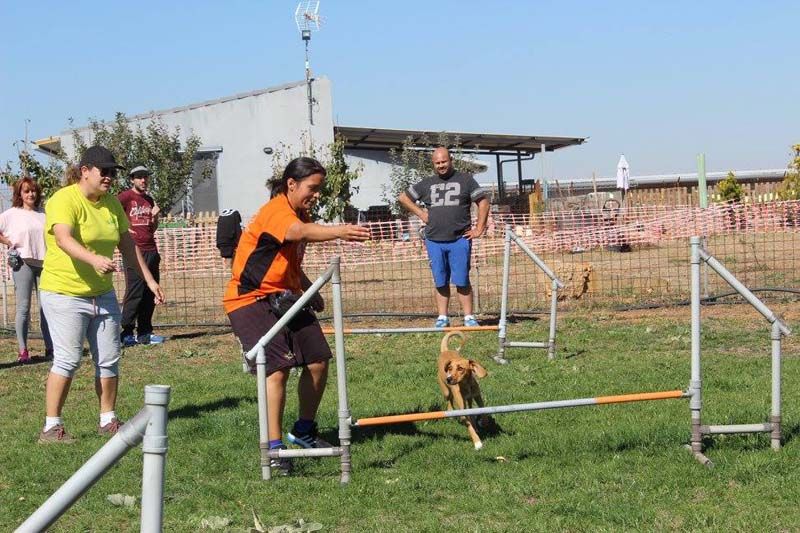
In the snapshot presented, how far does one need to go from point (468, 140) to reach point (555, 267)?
2173 cm

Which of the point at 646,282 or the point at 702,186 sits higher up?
the point at 702,186

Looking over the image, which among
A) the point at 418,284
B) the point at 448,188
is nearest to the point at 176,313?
the point at 418,284

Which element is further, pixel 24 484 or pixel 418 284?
pixel 418 284

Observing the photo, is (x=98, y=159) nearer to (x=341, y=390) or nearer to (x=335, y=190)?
(x=341, y=390)

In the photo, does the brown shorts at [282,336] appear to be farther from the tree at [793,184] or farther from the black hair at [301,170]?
the tree at [793,184]

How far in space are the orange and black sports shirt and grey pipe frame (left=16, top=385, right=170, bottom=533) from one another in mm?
3037

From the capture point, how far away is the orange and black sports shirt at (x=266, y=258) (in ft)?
17.0

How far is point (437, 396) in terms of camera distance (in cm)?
715

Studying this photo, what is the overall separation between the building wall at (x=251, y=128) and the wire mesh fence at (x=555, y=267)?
237 inches

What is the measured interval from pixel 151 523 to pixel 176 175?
93.1 ft

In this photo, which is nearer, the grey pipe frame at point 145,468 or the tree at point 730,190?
the grey pipe frame at point 145,468

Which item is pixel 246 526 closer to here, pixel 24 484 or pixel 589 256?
pixel 24 484

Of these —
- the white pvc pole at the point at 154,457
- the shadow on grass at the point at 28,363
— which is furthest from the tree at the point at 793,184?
the white pvc pole at the point at 154,457

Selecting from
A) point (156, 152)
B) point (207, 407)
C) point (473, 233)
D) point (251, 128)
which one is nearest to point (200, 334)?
point (473, 233)
